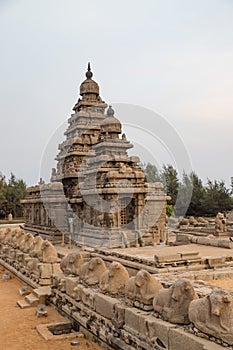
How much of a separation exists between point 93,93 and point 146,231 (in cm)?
1068

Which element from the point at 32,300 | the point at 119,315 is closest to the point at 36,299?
the point at 32,300

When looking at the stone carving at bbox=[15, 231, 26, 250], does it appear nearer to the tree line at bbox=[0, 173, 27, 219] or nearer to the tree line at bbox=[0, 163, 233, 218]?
the tree line at bbox=[0, 163, 233, 218]

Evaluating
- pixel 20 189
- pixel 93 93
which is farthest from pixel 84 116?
pixel 20 189

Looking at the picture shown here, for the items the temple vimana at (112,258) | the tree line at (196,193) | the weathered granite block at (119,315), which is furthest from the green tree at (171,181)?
the weathered granite block at (119,315)

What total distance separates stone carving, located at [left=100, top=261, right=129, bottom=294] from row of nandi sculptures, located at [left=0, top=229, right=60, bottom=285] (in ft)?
14.5

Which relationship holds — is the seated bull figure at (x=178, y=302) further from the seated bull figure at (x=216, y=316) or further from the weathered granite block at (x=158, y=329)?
the seated bull figure at (x=216, y=316)

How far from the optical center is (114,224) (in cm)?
1853

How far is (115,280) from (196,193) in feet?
114

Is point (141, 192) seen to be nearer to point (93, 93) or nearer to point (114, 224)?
point (114, 224)

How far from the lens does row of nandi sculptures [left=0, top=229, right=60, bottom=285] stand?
12.2 m

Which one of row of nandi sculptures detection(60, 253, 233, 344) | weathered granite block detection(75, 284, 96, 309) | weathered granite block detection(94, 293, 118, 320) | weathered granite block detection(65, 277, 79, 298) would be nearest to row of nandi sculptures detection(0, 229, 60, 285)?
weathered granite block detection(65, 277, 79, 298)

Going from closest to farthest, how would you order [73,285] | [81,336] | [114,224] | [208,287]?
[208,287] → [81,336] → [73,285] → [114,224]

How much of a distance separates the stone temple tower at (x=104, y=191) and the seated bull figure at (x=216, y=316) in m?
12.9

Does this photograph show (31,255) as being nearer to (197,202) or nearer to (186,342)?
(186,342)
